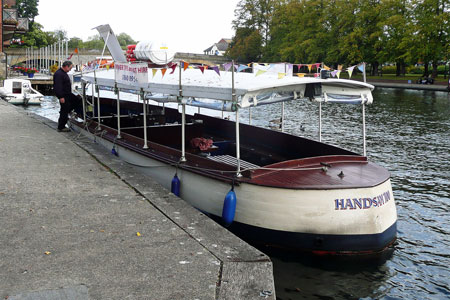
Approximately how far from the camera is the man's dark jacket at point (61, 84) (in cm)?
1456

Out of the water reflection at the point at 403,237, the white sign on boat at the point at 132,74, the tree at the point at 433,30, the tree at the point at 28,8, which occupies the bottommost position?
the water reflection at the point at 403,237

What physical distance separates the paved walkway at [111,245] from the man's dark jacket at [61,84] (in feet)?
18.3

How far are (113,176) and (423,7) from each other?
60812 mm

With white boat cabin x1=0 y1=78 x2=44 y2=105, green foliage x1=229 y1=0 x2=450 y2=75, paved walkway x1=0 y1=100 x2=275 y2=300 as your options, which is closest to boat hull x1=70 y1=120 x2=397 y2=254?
paved walkway x1=0 y1=100 x2=275 y2=300

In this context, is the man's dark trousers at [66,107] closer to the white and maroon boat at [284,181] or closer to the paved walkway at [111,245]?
the white and maroon boat at [284,181]

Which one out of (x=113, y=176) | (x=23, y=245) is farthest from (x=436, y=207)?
(x=23, y=245)

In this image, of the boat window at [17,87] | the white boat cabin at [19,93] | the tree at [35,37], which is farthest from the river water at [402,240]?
the tree at [35,37]

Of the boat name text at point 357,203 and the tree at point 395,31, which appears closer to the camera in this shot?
the boat name text at point 357,203

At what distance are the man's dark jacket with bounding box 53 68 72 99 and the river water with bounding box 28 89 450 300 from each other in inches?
362

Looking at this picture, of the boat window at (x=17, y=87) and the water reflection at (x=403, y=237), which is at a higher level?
the boat window at (x=17, y=87)

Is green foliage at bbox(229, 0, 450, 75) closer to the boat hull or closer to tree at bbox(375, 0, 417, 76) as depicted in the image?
tree at bbox(375, 0, 417, 76)

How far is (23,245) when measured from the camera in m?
5.81

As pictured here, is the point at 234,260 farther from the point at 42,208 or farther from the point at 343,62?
the point at 343,62

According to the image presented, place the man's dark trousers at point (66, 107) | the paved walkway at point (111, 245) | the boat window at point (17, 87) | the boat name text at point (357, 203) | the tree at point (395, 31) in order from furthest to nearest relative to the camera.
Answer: the tree at point (395, 31) → the boat window at point (17, 87) → the man's dark trousers at point (66, 107) → the boat name text at point (357, 203) → the paved walkway at point (111, 245)
